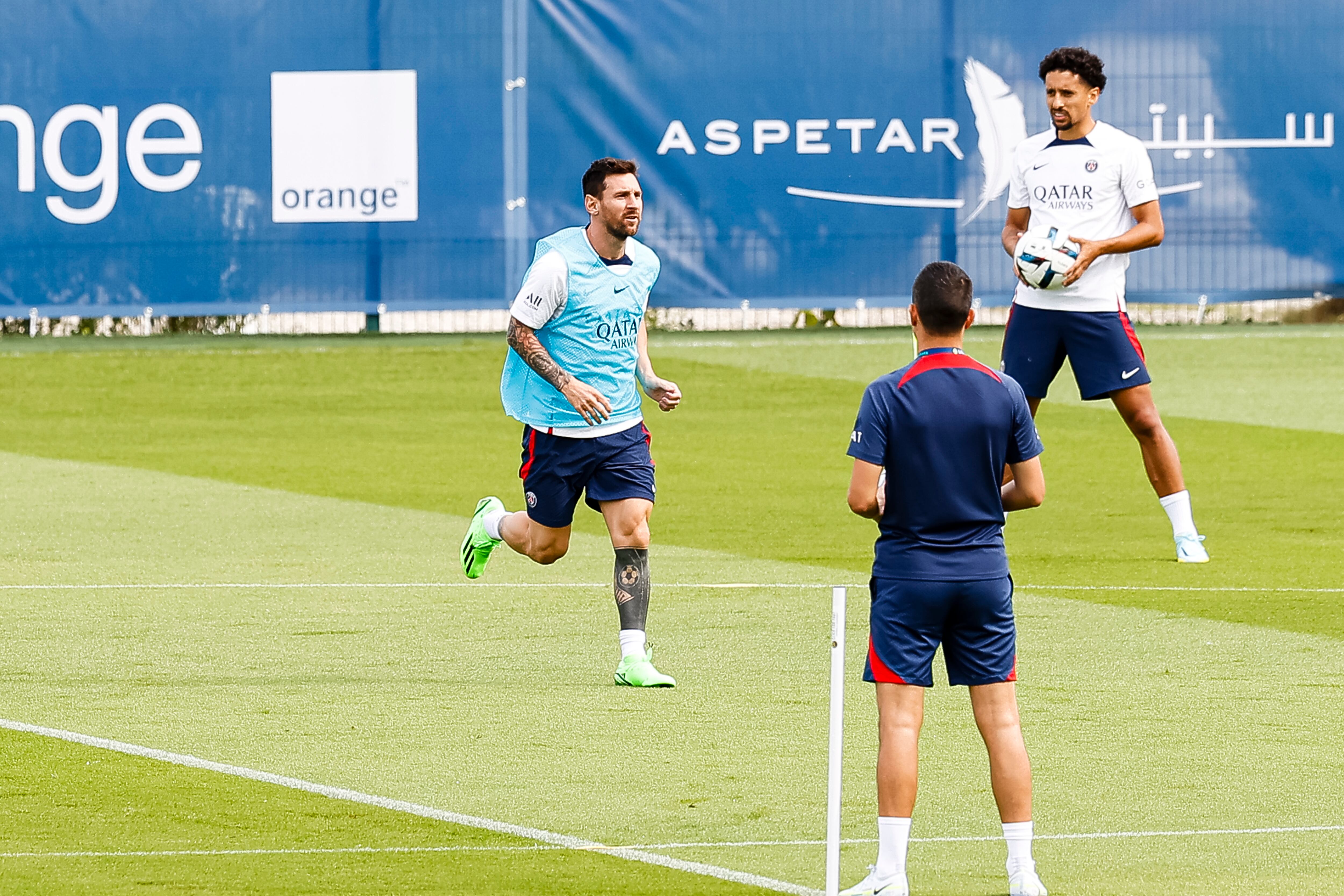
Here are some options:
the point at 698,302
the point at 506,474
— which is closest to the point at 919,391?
the point at 506,474

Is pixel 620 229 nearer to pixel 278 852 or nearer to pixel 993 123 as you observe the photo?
pixel 278 852

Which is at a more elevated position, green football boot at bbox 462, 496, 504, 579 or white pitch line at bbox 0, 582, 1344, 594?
green football boot at bbox 462, 496, 504, 579

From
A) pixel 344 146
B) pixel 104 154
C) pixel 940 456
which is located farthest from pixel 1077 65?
pixel 104 154

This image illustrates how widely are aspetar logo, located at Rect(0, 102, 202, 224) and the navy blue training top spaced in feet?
52.2

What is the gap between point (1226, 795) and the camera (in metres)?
6.74

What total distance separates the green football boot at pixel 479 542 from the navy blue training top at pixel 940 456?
3.98 metres

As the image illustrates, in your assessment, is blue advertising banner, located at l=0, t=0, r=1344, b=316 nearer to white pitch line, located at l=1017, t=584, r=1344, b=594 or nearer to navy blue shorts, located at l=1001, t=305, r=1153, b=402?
navy blue shorts, located at l=1001, t=305, r=1153, b=402

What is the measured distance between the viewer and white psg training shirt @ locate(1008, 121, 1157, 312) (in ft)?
37.1

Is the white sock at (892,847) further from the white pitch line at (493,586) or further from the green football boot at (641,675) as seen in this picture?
the white pitch line at (493,586)

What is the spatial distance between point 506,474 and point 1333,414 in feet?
22.2

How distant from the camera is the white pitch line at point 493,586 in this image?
10.7 metres

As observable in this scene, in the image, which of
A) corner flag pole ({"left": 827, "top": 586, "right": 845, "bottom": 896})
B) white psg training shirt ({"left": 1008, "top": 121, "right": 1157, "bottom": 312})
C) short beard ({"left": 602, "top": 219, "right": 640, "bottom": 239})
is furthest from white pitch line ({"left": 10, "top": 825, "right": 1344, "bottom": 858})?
white psg training shirt ({"left": 1008, "top": 121, "right": 1157, "bottom": 312})

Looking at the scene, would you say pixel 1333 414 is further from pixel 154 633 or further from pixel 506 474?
pixel 154 633

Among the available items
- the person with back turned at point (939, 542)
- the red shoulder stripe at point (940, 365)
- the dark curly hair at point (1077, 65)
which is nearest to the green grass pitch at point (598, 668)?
the person with back turned at point (939, 542)
